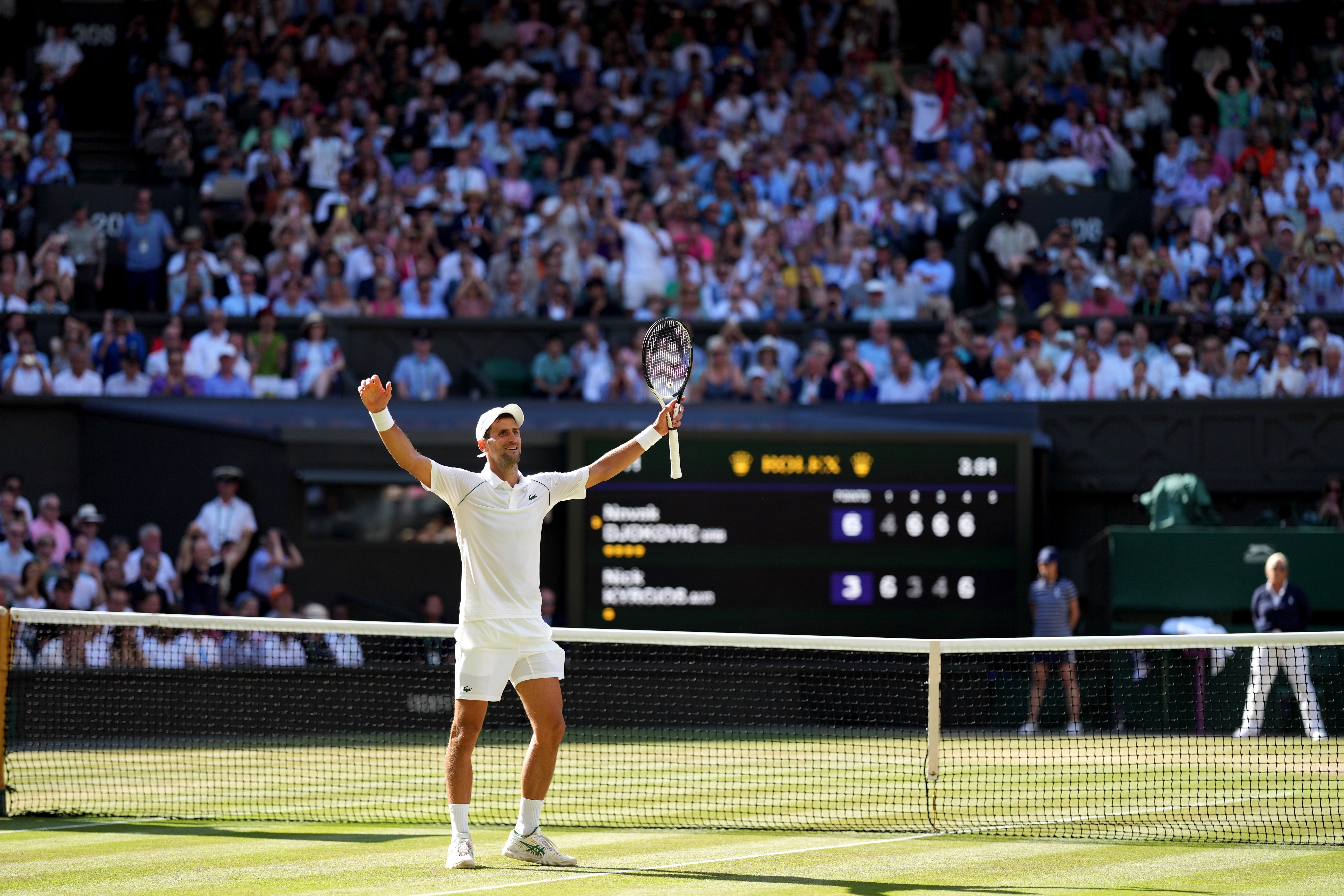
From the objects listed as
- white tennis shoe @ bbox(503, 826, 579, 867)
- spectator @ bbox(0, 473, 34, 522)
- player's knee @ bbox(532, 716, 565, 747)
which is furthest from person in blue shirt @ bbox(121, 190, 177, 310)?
player's knee @ bbox(532, 716, 565, 747)

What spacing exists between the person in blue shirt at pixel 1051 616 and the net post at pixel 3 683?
857cm

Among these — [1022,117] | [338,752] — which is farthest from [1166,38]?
[338,752]

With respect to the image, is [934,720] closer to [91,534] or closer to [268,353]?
[91,534]

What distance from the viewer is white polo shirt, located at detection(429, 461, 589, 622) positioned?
841 centimetres

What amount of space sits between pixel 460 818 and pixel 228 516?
10012 millimetres

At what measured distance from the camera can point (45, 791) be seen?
1148 centimetres

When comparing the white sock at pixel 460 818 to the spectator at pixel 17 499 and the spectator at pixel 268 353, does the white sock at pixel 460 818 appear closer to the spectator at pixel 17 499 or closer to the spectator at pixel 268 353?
the spectator at pixel 17 499

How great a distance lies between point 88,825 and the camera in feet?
32.9

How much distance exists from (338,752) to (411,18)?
1493 centimetres

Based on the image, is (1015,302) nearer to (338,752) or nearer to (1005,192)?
(1005,192)

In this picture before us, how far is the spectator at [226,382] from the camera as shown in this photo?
18859 mm

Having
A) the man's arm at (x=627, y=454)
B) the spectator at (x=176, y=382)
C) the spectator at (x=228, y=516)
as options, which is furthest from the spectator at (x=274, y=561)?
the man's arm at (x=627, y=454)

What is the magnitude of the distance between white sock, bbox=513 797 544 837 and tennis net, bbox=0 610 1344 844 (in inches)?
66.9

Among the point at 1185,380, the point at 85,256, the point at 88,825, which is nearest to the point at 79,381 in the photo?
the point at 85,256
